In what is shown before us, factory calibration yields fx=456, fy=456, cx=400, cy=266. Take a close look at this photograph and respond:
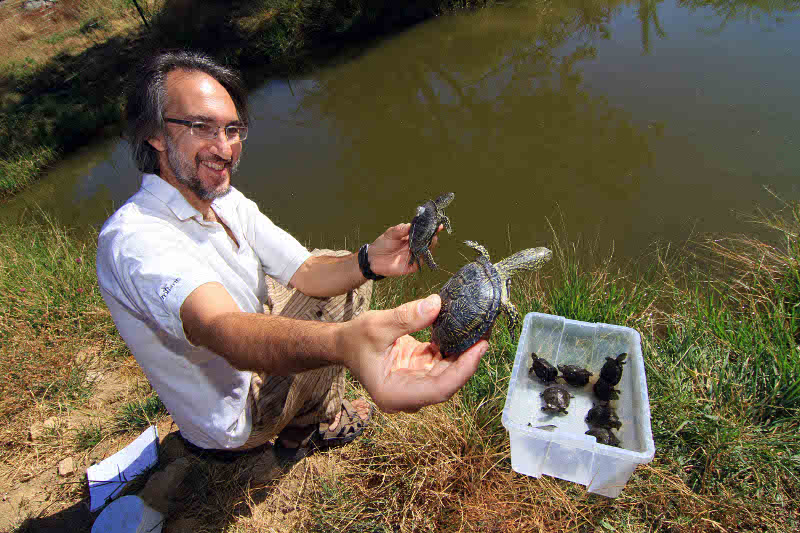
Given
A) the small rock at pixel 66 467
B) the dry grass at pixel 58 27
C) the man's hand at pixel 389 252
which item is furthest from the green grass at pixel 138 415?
the dry grass at pixel 58 27

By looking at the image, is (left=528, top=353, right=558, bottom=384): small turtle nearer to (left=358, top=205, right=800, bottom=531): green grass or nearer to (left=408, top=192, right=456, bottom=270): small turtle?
(left=358, top=205, right=800, bottom=531): green grass

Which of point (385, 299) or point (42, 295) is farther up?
point (42, 295)

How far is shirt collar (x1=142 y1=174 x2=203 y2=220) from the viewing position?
2324mm

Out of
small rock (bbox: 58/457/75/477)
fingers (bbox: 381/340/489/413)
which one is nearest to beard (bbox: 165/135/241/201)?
fingers (bbox: 381/340/489/413)

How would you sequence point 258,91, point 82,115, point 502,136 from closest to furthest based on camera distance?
point 502,136 → point 82,115 → point 258,91

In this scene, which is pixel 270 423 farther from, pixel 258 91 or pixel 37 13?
pixel 37 13

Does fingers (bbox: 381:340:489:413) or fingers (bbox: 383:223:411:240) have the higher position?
fingers (bbox: 383:223:411:240)

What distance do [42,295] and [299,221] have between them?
3.39 metres

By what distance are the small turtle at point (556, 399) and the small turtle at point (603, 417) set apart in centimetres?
15

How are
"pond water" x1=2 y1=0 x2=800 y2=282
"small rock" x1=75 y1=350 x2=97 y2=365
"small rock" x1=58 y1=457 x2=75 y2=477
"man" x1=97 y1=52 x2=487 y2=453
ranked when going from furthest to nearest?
"pond water" x1=2 y1=0 x2=800 y2=282
"small rock" x1=75 y1=350 x2=97 y2=365
"small rock" x1=58 y1=457 x2=75 y2=477
"man" x1=97 y1=52 x2=487 y2=453

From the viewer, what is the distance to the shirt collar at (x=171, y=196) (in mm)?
2324

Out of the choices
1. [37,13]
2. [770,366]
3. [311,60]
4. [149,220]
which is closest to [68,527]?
[149,220]

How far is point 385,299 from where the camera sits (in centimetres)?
435

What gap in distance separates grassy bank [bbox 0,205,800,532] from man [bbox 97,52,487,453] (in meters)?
0.40
